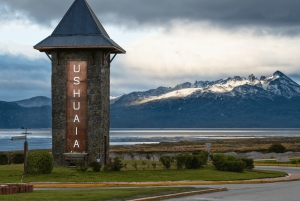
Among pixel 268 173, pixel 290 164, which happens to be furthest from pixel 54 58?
pixel 290 164

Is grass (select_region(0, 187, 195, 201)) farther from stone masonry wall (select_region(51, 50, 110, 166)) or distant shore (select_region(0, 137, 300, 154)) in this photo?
distant shore (select_region(0, 137, 300, 154))

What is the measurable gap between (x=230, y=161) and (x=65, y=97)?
12999mm

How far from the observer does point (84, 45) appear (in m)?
38.9

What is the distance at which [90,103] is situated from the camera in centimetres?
3928

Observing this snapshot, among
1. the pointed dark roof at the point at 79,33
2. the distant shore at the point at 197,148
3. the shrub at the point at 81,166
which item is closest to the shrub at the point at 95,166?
the shrub at the point at 81,166

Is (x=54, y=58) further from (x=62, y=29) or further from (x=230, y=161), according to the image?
(x=230, y=161)

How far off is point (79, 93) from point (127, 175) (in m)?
8.42

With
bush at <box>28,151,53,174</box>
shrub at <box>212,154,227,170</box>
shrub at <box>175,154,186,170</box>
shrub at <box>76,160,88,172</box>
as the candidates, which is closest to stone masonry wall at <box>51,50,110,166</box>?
shrub at <box>76,160,88,172</box>

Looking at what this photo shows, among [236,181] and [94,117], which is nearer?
[236,181]

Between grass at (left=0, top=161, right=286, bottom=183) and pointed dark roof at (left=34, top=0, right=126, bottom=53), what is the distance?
9.00 meters

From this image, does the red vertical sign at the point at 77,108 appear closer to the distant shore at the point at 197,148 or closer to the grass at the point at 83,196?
the grass at the point at 83,196

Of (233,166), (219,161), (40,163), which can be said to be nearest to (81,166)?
(40,163)

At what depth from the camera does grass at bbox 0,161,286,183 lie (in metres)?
32.7

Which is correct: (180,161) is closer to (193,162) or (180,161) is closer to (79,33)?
(193,162)
